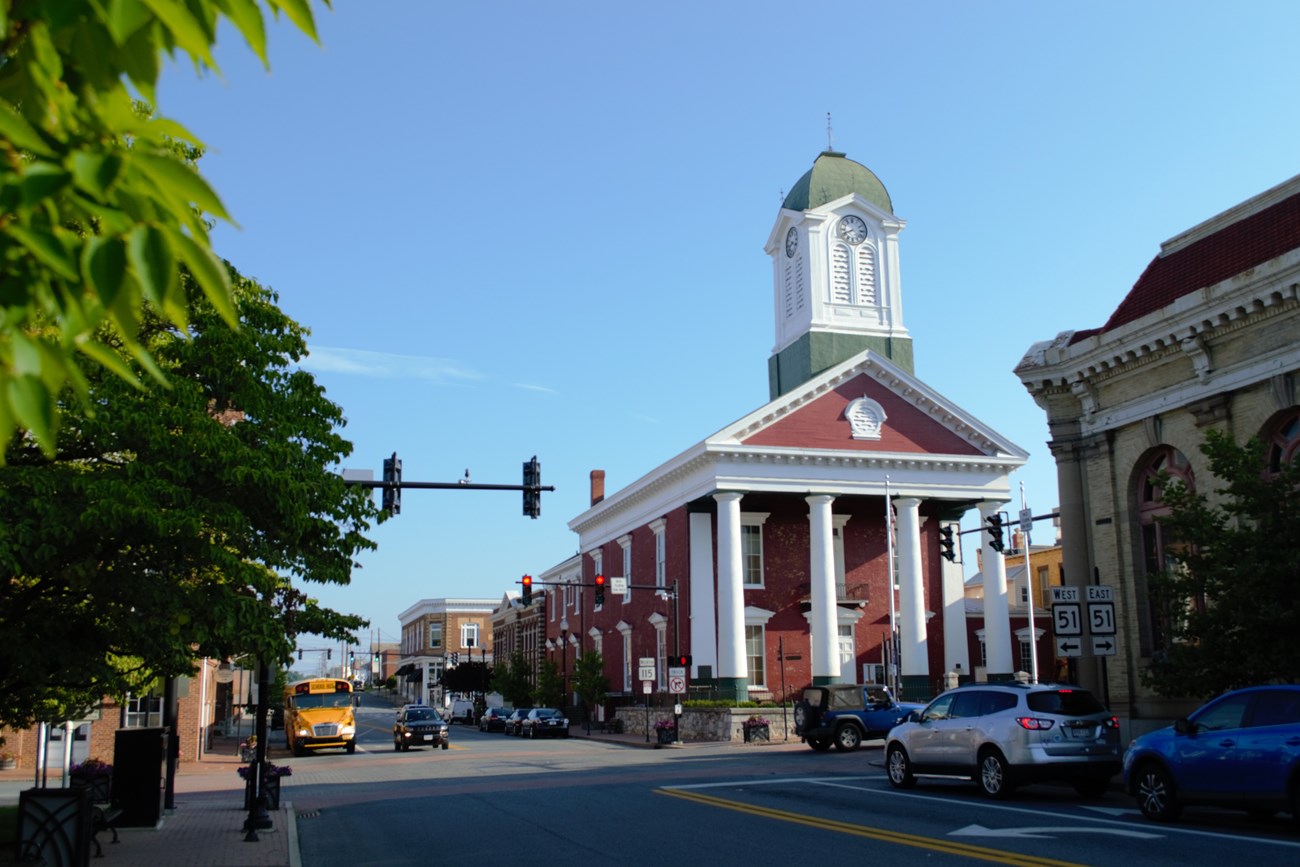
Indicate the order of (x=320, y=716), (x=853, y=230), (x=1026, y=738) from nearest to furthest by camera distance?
1. (x=1026, y=738)
2. (x=320, y=716)
3. (x=853, y=230)

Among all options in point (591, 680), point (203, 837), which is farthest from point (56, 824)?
point (591, 680)

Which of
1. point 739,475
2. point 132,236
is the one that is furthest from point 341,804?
point 739,475

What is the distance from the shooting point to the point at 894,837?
592 inches

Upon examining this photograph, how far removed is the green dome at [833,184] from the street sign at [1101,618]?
3741 centimetres

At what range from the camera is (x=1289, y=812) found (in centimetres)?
1437

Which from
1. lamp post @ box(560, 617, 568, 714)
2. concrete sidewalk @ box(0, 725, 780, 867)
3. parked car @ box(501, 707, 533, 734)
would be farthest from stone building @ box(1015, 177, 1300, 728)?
lamp post @ box(560, 617, 568, 714)

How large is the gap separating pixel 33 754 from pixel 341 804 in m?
16.4

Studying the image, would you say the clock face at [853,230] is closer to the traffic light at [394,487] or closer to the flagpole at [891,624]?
the flagpole at [891,624]

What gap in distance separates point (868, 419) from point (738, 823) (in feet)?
116

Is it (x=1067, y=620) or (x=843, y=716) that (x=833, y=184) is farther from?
(x=1067, y=620)

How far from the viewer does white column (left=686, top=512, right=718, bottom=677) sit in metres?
49.2

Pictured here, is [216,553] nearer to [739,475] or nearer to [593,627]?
[739,475]

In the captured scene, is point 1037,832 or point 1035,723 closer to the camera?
point 1037,832

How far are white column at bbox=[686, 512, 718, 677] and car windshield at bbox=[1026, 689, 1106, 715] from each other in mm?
29482
